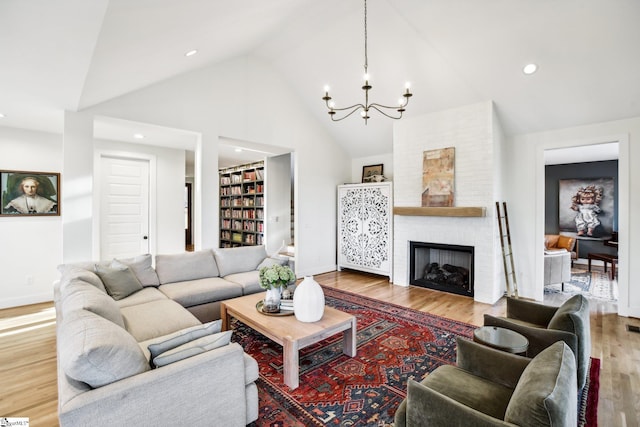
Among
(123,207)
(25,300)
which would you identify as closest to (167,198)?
(123,207)

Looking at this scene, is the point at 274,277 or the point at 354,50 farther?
the point at 354,50

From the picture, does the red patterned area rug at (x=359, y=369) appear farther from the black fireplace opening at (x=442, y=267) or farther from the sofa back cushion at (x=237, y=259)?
the black fireplace opening at (x=442, y=267)

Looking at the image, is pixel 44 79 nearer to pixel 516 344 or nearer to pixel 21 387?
pixel 21 387

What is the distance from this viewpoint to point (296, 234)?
18.6 ft

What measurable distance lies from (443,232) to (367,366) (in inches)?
115

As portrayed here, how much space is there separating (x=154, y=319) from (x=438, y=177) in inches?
165

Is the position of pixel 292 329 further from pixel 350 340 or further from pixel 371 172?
pixel 371 172

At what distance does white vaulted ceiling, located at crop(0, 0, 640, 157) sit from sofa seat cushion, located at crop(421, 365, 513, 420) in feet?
8.42

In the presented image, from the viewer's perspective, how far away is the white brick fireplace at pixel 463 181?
429 cm

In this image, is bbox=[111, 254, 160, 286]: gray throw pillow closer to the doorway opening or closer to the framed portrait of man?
the framed portrait of man

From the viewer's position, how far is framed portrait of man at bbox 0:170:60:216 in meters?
4.04

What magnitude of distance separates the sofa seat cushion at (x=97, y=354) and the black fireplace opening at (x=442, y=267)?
14.5 feet

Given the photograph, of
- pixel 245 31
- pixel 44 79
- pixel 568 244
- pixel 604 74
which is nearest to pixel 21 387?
pixel 44 79

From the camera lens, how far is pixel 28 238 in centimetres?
418
